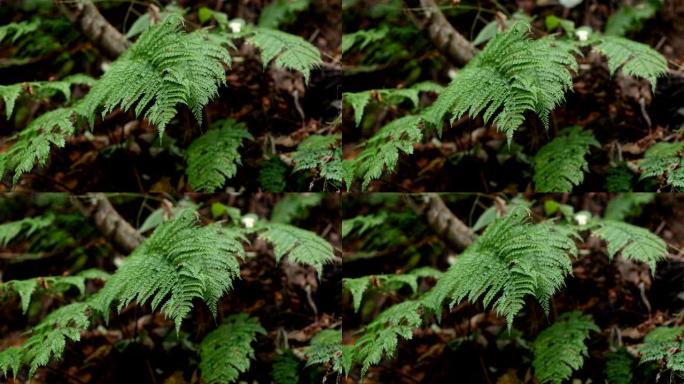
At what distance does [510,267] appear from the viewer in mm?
2748

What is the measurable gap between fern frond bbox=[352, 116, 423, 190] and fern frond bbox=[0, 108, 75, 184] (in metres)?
1.08

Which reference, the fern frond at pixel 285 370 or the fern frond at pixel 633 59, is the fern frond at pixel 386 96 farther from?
the fern frond at pixel 285 370

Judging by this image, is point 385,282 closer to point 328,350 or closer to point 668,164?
point 328,350

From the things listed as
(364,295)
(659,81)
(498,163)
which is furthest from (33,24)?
(659,81)

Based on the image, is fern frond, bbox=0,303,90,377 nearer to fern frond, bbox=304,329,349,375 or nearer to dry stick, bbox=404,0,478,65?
fern frond, bbox=304,329,349,375

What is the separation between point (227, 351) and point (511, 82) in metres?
1.41

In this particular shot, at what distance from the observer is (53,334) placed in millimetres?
2889

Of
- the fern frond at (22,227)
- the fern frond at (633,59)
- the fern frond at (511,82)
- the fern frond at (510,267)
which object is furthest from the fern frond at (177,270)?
the fern frond at (633,59)

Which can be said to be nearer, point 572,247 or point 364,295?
point 572,247

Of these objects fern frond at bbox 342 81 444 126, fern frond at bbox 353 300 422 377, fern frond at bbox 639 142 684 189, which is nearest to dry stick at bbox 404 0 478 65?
fern frond at bbox 342 81 444 126

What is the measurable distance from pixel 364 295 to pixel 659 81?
4.54 ft

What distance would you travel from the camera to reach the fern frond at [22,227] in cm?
303

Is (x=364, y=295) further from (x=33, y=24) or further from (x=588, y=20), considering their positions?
(x=33, y=24)

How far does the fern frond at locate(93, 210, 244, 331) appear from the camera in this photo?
106 inches
